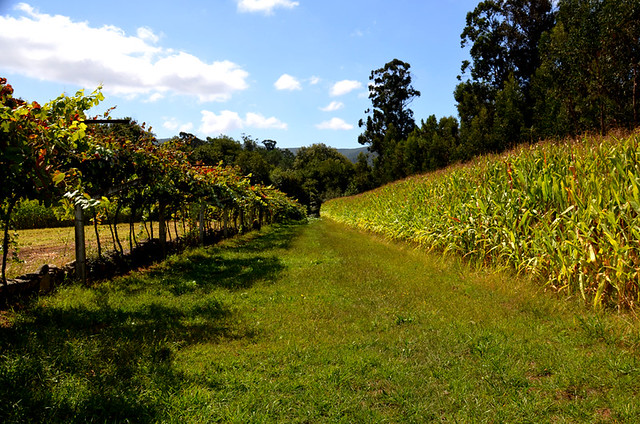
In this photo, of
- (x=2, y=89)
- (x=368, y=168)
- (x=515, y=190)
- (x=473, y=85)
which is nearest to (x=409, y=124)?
(x=368, y=168)

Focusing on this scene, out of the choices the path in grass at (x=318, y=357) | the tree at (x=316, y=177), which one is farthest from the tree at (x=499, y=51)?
the path in grass at (x=318, y=357)

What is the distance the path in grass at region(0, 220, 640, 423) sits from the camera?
267cm

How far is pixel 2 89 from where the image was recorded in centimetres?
345

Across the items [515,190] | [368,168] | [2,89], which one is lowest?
[515,190]

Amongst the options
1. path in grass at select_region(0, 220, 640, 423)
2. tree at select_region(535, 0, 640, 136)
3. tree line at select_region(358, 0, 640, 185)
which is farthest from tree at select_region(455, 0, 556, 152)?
path in grass at select_region(0, 220, 640, 423)

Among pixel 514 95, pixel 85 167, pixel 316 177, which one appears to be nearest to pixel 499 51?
pixel 514 95

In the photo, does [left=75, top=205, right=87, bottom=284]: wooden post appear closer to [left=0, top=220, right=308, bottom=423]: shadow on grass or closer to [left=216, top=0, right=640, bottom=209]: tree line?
[left=0, top=220, right=308, bottom=423]: shadow on grass

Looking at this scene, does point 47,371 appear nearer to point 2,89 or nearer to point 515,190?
point 2,89

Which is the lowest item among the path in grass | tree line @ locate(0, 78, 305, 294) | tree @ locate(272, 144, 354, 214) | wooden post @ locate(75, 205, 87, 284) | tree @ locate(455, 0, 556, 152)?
the path in grass

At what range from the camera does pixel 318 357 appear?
3.60 metres

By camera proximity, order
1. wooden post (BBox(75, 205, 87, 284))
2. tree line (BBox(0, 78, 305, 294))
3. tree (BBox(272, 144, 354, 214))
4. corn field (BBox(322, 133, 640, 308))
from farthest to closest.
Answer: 1. tree (BBox(272, 144, 354, 214))
2. wooden post (BBox(75, 205, 87, 284))
3. corn field (BBox(322, 133, 640, 308))
4. tree line (BBox(0, 78, 305, 294))

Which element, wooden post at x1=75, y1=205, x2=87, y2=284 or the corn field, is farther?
wooden post at x1=75, y1=205, x2=87, y2=284

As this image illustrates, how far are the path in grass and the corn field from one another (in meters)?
0.47

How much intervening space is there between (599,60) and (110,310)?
27.3 m
